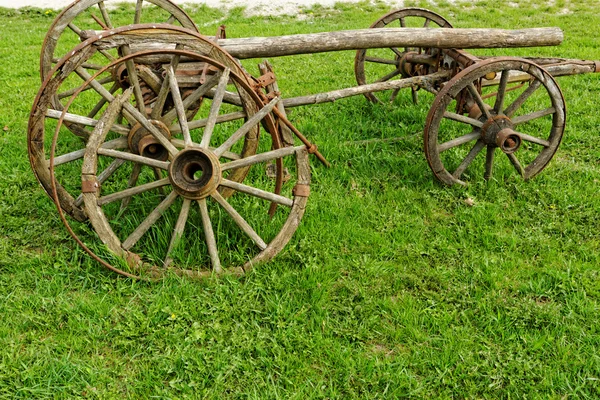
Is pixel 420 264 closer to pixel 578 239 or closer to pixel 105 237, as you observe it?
pixel 578 239

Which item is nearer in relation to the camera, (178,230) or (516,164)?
(178,230)

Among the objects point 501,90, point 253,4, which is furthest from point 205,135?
point 253,4

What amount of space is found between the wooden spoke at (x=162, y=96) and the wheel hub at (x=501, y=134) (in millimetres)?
2450

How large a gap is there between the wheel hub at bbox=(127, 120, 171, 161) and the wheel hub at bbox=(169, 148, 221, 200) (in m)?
0.42

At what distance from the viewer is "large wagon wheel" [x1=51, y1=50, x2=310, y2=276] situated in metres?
2.96

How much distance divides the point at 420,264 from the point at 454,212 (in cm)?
73

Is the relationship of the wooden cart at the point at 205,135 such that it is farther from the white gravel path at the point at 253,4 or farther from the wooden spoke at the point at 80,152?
the white gravel path at the point at 253,4

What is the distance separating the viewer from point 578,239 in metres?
3.59

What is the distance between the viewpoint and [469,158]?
414 cm

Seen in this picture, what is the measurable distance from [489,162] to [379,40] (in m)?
1.38

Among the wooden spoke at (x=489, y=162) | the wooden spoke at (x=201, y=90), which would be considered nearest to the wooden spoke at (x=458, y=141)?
the wooden spoke at (x=489, y=162)

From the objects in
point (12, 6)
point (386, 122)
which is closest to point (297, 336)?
point (386, 122)

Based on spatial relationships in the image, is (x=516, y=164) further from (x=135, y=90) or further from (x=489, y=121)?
(x=135, y=90)

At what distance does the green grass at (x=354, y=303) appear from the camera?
8.41 feet
